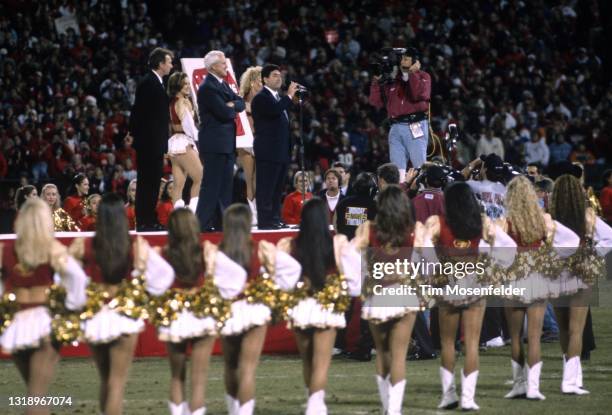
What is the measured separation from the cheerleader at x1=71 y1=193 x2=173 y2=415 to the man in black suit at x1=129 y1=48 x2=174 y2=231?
3.99 metres

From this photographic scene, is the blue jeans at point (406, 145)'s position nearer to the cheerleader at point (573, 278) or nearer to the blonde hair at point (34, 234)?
the cheerleader at point (573, 278)

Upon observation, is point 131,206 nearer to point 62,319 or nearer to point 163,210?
point 163,210

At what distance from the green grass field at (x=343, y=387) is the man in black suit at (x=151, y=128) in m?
1.72

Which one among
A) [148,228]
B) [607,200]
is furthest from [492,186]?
[607,200]

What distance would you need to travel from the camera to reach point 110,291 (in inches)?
322

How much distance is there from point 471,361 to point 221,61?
13.7 ft

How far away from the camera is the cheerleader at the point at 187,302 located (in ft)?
26.8

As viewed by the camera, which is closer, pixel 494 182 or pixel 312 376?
pixel 312 376

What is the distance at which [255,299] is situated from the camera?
8492 mm

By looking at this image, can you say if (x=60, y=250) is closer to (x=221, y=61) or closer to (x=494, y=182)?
Result: (x=221, y=61)

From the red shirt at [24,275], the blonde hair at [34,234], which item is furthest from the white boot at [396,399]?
the blonde hair at [34,234]

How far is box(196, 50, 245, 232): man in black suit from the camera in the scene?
11.7 metres

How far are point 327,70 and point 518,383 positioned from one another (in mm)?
14543

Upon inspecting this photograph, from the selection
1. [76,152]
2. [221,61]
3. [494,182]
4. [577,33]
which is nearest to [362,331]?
[494,182]
